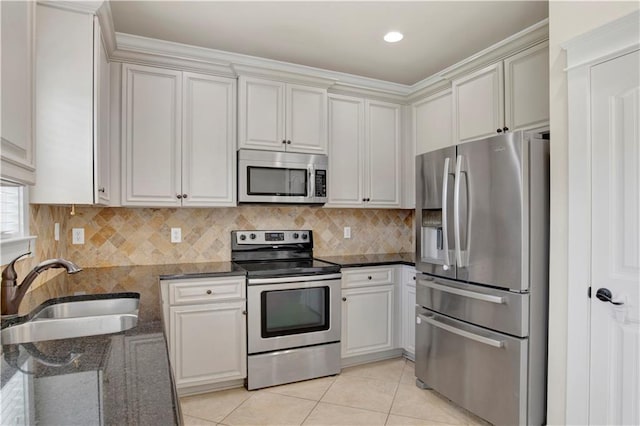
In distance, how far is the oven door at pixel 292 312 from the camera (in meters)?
2.77

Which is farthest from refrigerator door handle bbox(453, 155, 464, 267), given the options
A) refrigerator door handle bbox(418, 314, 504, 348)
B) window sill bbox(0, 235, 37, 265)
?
window sill bbox(0, 235, 37, 265)

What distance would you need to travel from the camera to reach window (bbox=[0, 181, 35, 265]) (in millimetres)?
1698

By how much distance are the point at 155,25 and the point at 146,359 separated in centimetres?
229

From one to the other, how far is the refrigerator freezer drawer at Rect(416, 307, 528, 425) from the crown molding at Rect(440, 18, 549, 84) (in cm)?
182

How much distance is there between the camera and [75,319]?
155 centimetres

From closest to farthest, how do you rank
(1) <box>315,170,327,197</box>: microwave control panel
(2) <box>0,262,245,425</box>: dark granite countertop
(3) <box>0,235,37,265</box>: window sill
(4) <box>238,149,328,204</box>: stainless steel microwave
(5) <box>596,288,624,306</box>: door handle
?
1. (2) <box>0,262,245,425</box>: dark granite countertop
2. (3) <box>0,235,37,265</box>: window sill
3. (5) <box>596,288,624,306</box>: door handle
4. (4) <box>238,149,328,204</box>: stainless steel microwave
5. (1) <box>315,170,327,197</box>: microwave control panel

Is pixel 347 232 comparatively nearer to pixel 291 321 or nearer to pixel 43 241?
pixel 291 321

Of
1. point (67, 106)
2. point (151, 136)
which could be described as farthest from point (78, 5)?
point (151, 136)

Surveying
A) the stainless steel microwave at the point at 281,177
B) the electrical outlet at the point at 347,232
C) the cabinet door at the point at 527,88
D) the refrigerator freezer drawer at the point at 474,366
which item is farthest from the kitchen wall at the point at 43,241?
the cabinet door at the point at 527,88

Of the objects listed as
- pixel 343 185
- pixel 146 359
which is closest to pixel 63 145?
pixel 146 359

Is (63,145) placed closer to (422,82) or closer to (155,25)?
(155,25)

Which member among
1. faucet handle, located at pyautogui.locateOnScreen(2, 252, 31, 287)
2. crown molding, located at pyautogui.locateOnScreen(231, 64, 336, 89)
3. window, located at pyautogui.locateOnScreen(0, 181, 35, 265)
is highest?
crown molding, located at pyautogui.locateOnScreen(231, 64, 336, 89)

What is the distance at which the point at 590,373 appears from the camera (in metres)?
1.86

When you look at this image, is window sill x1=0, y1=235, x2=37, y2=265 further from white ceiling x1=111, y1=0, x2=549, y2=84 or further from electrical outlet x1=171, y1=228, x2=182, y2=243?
white ceiling x1=111, y1=0, x2=549, y2=84
